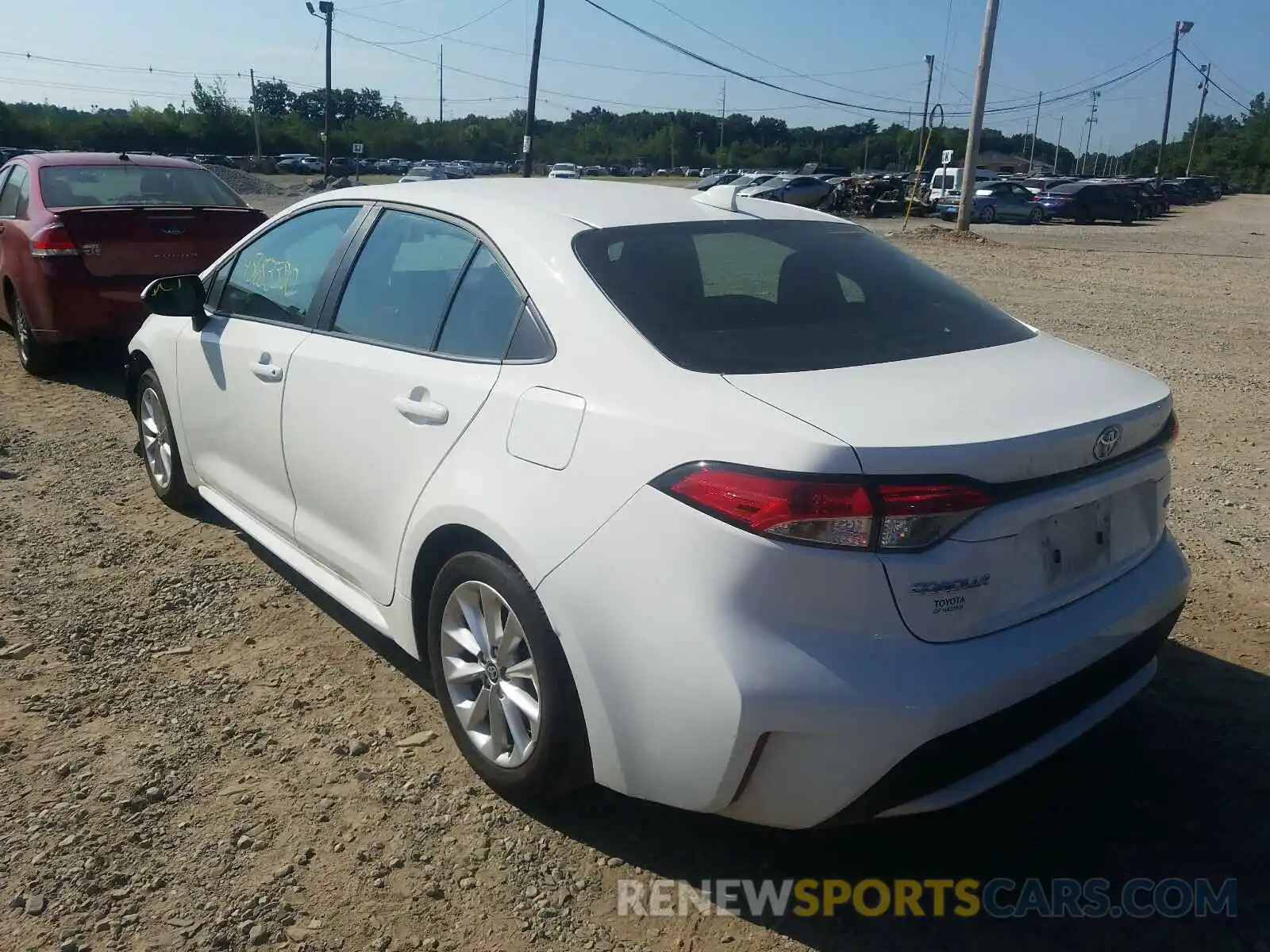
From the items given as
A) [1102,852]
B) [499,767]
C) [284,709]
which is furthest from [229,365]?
[1102,852]

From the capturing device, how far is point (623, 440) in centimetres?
241

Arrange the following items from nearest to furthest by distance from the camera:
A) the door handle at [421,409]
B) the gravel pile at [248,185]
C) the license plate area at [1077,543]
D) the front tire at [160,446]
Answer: the license plate area at [1077,543] < the door handle at [421,409] < the front tire at [160,446] < the gravel pile at [248,185]

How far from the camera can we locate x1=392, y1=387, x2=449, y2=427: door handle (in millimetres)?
2935

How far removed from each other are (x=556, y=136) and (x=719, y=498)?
104 metres

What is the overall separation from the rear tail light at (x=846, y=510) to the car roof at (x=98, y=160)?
7577mm

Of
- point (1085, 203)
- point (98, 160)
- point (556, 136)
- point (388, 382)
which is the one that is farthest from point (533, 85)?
point (556, 136)

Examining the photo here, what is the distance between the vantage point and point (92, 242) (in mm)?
7074

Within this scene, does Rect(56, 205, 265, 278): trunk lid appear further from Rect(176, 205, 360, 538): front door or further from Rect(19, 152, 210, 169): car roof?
Rect(176, 205, 360, 538): front door

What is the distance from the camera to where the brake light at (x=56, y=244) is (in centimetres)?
702

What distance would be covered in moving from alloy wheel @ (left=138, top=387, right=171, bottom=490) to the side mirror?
0.66 m

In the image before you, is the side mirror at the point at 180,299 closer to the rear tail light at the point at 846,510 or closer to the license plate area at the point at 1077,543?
the rear tail light at the point at 846,510

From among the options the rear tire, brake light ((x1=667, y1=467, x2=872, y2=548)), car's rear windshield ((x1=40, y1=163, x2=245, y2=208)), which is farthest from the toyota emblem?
the rear tire

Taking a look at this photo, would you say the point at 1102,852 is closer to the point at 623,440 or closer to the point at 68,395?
the point at 623,440

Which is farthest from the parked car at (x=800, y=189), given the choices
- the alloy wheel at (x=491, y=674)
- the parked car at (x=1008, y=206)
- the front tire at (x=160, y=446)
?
the alloy wheel at (x=491, y=674)
